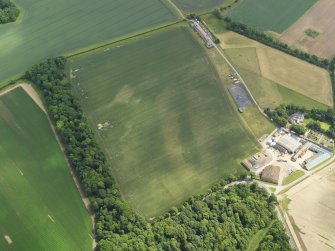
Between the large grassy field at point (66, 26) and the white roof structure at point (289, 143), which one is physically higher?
the large grassy field at point (66, 26)

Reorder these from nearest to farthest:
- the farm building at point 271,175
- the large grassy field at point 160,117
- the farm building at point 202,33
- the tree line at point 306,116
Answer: the large grassy field at point 160,117 → the farm building at point 271,175 → the tree line at point 306,116 → the farm building at point 202,33

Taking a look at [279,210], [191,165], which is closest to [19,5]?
[191,165]

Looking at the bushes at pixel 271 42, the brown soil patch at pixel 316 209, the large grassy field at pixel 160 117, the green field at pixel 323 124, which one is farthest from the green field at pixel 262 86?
the brown soil patch at pixel 316 209

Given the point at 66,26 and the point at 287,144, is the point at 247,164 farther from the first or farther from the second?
the point at 66,26

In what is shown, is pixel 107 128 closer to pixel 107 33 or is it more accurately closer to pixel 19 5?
pixel 107 33

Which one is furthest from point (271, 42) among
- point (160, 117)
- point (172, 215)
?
point (172, 215)

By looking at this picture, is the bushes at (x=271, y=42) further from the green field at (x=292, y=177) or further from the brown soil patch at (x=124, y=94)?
the brown soil patch at (x=124, y=94)
